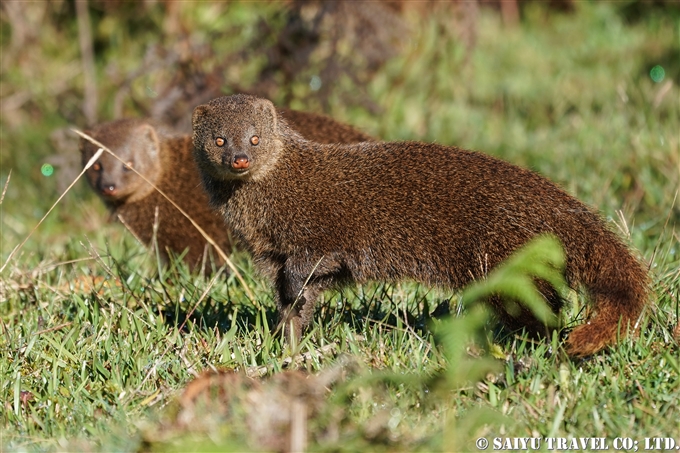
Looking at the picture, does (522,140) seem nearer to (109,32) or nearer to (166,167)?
(166,167)

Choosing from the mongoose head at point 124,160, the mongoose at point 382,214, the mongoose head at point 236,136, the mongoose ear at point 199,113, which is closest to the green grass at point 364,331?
the mongoose at point 382,214

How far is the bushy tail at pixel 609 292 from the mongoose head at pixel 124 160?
2.85m

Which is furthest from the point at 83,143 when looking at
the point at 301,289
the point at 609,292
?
the point at 609,292

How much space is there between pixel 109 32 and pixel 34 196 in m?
2.05

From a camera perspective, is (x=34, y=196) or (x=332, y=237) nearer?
(x=332, y=237)

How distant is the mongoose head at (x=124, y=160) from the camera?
504 cm

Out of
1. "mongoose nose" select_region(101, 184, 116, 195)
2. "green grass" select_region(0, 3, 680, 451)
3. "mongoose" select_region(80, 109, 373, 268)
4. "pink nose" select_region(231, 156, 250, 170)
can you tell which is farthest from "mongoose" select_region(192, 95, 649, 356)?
"mongoose nose" select_region(101, 184, 116, 195)

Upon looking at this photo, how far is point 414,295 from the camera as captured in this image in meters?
3.93

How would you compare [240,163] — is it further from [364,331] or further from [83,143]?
[83,143]

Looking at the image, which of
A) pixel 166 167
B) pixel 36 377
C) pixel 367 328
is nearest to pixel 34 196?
pixel 166 167

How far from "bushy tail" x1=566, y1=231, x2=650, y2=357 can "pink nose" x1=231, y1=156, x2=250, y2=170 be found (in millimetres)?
1283

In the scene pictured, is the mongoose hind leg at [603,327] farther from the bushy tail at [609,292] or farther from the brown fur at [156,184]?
the brown fur at [156,184]

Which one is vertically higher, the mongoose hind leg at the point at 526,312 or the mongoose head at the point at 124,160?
the mongoose head at the point at 124,160

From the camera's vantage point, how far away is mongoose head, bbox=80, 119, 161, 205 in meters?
5.04
